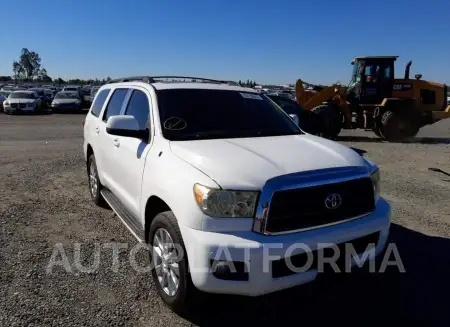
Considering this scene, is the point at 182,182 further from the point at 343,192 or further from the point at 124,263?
the point at 124,263

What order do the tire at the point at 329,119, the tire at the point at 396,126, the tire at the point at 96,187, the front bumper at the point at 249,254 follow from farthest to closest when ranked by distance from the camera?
1. the tire at the point at 396,126
2. the tire at the point at 329,119
3. the tire at the point at 96,187
4. the front bumper at the point at 249,254

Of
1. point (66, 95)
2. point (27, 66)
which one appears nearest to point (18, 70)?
point (27, 66)

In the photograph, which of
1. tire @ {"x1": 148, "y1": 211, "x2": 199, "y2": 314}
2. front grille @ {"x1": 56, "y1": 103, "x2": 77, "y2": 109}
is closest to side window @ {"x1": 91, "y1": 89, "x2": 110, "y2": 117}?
tire @ {"x1": 148, "y1": 211, "x2": 199, "y2": 314}

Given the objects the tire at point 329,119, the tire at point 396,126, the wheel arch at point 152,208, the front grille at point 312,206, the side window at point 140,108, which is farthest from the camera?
the tire at point 396,126

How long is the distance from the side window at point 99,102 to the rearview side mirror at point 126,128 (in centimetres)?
205

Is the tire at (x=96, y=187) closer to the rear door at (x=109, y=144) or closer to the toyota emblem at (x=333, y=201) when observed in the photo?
the rear door at (x=109, y=144)

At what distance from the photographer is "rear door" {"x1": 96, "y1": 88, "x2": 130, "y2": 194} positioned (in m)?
4.71

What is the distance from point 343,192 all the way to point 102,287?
223cm

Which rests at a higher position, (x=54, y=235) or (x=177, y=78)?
(x=177, y=78)

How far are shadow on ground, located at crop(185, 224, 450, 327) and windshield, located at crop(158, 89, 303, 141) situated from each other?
1.51 metres

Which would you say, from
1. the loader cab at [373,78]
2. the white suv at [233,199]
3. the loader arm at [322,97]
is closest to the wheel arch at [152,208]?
the white suv at [233,199]

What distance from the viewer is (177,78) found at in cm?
509

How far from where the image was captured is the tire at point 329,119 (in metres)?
14.5

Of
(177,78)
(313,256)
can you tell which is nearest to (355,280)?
(313,256)
